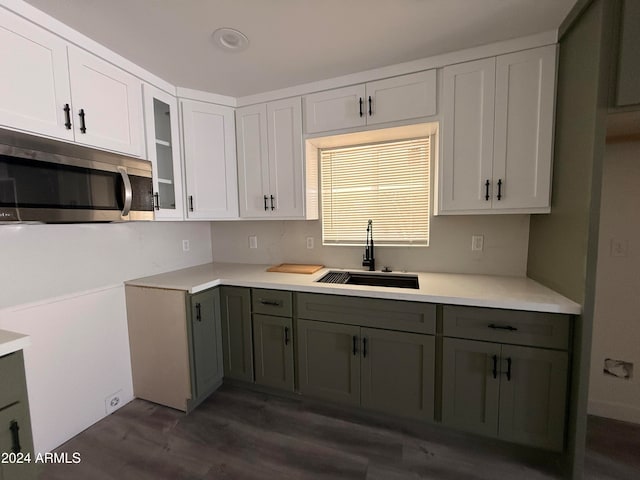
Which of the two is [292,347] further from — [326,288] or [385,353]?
[385,353]

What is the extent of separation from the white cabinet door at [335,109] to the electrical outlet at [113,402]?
7.92 ft

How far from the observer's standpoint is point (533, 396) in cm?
149

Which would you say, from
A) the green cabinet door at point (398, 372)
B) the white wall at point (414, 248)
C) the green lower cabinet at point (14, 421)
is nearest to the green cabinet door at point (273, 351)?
the green cabinet door at point (398, 372)

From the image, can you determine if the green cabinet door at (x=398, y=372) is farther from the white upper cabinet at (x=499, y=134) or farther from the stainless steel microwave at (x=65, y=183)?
the stainless steel microwave at (x=65, y=183)

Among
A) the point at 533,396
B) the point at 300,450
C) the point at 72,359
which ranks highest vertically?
the point at 72,359

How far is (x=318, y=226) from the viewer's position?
2520 millimetres

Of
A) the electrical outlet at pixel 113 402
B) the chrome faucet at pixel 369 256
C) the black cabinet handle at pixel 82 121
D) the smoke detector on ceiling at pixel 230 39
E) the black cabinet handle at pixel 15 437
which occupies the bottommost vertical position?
the electrical outlet at pixel 113 402

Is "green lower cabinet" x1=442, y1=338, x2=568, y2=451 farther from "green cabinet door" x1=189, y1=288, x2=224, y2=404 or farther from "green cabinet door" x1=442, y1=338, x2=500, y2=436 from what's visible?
"green cabinet door" x1=189, y1=288, x2=224, y2=404

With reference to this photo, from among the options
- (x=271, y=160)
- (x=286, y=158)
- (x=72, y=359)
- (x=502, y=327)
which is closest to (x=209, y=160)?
(x=271, y=160)

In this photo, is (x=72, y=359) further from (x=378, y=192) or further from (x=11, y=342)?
(x=378, y=192)

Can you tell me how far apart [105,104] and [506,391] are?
9.32 feet

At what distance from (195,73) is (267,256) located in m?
1.59

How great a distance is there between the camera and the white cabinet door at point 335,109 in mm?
1953

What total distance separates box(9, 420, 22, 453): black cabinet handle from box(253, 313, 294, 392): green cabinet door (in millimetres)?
1227
